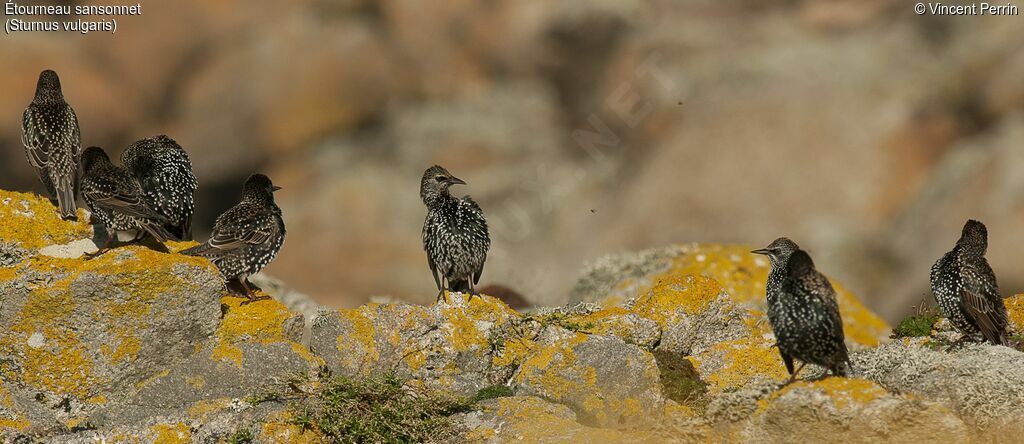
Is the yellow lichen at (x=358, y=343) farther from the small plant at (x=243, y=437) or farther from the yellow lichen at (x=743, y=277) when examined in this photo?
the yellow lichen at (x=743, y=277)

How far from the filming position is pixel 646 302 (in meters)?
18.2

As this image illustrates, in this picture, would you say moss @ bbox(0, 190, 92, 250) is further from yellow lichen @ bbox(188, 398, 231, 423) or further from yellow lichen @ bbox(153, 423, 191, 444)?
yellow lichen @ bbox(153, 423, 191, 444)

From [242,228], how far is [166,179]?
208 cm

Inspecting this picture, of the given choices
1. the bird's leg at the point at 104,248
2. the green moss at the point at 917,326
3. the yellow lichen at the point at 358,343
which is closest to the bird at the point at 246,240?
the bird's leg at the point at 104,248

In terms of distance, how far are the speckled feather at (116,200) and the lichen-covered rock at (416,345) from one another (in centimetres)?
275

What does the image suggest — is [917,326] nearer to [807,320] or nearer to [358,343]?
[807,320]

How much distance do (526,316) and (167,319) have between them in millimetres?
4184

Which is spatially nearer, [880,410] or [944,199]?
[880,410]

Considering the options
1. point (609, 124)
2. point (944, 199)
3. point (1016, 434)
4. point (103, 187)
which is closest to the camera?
point (1016, 434)

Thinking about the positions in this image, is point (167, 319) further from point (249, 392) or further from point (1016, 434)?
point (1016, 434)

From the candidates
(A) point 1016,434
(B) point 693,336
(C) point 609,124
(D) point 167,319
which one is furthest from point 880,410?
(C) point 609,124

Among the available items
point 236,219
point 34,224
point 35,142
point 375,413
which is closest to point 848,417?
point 375,413

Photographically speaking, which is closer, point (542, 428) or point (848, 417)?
point (848, 417)

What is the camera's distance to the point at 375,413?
48.8 ft
